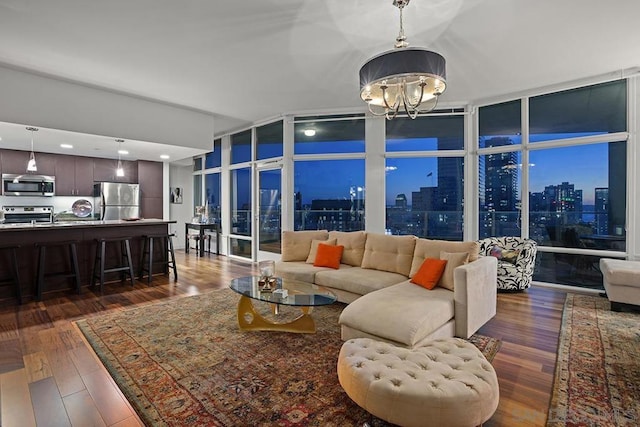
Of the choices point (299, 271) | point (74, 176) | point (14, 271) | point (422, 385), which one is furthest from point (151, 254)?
point (422, 385)

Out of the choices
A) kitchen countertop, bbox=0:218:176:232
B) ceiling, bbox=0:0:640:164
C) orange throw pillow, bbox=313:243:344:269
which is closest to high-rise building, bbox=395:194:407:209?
ceiling, bbox=0:0:640:164

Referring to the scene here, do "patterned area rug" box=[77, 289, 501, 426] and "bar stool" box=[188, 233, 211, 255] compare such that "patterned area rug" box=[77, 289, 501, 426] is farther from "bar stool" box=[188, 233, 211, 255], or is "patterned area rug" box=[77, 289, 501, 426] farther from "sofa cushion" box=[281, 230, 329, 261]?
"bar stool" box=[188, 233, 211, 255]

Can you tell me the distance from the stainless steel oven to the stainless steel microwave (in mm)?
362

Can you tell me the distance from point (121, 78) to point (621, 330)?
670 cm

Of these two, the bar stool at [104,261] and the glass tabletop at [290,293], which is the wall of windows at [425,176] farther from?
the bar stool at [104,261]

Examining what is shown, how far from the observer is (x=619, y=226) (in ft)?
14.8

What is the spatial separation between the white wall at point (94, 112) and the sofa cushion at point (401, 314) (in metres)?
4.76

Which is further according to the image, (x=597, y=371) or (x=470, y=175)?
(x=470, y=175)

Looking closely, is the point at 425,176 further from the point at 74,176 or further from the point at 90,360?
the point at 74,176

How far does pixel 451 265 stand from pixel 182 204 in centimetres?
818

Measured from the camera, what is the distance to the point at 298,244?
4836 mm

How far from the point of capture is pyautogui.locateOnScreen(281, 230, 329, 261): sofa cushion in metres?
4.80

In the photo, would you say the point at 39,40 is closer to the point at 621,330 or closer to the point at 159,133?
the point at 159,133

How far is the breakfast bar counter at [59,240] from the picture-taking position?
14.0 ft
